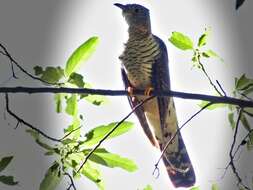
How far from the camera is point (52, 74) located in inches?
76.7

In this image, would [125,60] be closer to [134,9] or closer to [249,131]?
[134,9]

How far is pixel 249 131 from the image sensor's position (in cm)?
186

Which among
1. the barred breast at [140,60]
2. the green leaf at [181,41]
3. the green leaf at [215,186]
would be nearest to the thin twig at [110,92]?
the green leaf at [181,41]

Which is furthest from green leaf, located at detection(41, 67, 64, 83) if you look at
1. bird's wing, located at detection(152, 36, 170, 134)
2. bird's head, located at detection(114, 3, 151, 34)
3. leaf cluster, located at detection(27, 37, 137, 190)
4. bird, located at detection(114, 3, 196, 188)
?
bird's head, located at detection(114, 3, 151, 34)

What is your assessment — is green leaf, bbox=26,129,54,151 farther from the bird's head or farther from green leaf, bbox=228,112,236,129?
the bird's head

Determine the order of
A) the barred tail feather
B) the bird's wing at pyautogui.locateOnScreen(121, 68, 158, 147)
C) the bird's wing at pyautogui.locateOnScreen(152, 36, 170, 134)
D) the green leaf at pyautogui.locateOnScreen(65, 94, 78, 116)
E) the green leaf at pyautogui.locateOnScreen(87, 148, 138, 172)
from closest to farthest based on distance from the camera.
Result: the green leaf at pyautogui.locateOnScreen(87, 148, 138, 172) → the green leaf at pyautogui.locateOnScreen(65, 94, 78, 116) → the barred tail feather → the bird's wing at pyautogui.locateOnScreen(121, 68, 158, 147) → the bird's wing at pyautogui.locateOnScreen(152, 36, 170, 134)

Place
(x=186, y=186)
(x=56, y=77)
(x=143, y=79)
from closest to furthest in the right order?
(x=56, y=77) < (x=186, y=186) < (x=143, y=79)

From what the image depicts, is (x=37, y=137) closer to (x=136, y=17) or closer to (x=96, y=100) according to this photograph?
(x=96, y=100)

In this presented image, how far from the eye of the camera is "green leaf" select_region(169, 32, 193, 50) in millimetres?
2070

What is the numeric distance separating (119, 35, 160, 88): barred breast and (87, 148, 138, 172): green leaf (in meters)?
2.51

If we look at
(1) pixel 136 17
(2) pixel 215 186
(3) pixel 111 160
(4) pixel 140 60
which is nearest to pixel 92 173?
(3) pixel 111 160

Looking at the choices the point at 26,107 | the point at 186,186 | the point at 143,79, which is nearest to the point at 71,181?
the point at 186,186

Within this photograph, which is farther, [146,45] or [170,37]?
[146,45]

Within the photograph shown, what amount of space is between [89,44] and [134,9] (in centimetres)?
307
